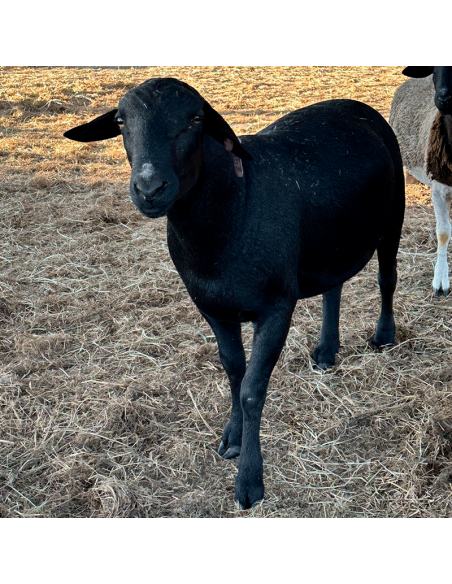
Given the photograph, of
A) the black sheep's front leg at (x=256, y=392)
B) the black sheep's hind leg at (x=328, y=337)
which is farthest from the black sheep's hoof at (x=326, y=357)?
the black sheep's front leg at (x=256, y=392)

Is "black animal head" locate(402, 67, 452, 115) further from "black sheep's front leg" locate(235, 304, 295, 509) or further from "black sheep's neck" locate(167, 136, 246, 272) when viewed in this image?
"black sheep's front leg" locate(235, 304, 295, 509)

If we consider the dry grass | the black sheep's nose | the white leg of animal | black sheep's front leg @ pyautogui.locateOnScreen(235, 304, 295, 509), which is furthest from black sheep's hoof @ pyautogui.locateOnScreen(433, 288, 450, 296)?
the black sheep's nose

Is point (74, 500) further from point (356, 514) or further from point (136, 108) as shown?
point (136, 108)

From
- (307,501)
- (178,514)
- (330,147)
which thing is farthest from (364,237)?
(178,514)

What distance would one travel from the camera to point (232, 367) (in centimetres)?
318

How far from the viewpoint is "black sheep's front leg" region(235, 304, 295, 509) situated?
9.34 ft

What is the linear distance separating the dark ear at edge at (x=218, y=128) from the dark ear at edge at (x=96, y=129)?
39 cm

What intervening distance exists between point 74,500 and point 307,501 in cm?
106

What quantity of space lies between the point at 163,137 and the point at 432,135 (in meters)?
2.97

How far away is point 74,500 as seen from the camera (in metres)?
3.02

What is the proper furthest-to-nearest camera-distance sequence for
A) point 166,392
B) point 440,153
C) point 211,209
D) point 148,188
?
point 440,153 → point 166,392 → point 211,209 → point 148,188

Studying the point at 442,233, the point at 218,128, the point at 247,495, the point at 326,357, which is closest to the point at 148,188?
the point at 218,128

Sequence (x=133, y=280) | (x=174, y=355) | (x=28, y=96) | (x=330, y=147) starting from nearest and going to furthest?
(x=330, y=147) < (x=174, y=355) < (x=133, y=280) < (x=28, y=96)

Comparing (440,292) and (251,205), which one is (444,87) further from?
(440,292)
